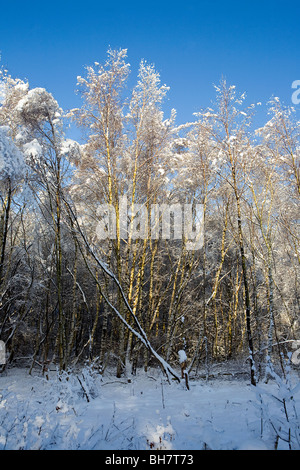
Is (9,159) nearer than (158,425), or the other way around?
(158,425)

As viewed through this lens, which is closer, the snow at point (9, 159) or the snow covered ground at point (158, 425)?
the snow covered ground at point (158, 425)

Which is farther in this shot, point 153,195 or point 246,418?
point 153,195

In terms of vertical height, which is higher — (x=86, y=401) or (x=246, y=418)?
(x=246, y=418)

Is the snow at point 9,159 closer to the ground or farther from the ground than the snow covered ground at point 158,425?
farther from the ground

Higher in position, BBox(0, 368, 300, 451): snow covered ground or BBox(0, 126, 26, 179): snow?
BBox(0, 126, 26, 179): snow

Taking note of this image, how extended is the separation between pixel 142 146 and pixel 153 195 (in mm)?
1798

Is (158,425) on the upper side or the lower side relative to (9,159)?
lower

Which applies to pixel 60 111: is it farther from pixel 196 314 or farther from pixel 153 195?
pixel 196 314

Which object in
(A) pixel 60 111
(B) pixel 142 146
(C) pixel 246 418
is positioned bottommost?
(C) pixel 246 418

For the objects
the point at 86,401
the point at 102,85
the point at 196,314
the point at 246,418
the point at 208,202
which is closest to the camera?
the point at 246,418

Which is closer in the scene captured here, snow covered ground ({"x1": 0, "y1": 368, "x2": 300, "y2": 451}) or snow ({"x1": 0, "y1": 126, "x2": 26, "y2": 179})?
snow covered ground ({"x1": 0, "y1": 368, "x2": 300, "y2": 451})

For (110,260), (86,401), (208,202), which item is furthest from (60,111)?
(86,401)
